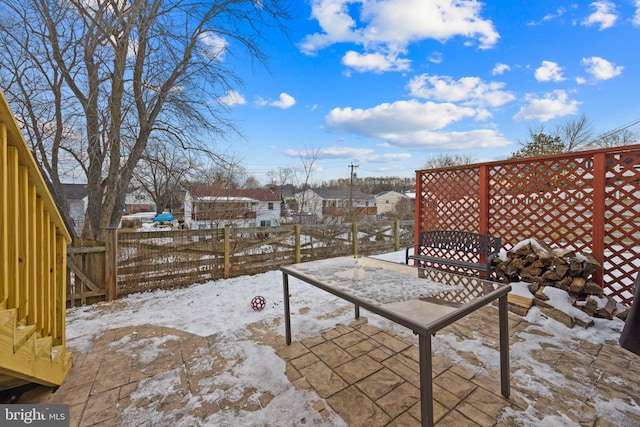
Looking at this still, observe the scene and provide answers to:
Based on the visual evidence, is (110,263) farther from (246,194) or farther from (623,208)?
(246,194)

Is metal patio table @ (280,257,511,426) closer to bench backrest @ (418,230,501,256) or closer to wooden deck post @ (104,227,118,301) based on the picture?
bench backrest @ (418,230,501,256)

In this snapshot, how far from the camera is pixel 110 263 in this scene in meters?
3.50

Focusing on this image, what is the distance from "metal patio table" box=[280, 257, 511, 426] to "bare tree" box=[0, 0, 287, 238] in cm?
379

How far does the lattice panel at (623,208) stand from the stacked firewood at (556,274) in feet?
0.81

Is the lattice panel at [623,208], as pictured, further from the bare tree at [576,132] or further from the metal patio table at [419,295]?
the bare tree at [576,132]

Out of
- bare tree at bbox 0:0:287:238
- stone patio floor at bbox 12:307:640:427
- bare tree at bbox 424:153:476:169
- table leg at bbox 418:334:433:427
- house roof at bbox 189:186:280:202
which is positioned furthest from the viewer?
bare tree at bbox 424:153:476:169

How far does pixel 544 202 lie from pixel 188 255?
5.40 metres

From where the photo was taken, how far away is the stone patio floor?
150 cm

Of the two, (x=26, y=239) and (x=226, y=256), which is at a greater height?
(x=26, y=239)

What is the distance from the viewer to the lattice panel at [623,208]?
103 inches

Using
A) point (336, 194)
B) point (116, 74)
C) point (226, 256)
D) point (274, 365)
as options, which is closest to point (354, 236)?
point (226, 256)

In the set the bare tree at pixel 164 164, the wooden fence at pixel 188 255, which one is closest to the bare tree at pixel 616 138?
the wooden fence at pixel 188 255

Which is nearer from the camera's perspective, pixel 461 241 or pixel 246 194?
pixel 461 241

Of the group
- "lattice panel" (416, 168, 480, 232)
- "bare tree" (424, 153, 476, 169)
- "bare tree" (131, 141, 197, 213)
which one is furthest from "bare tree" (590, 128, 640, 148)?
"bare tree" (131, 141, 197, 213)
